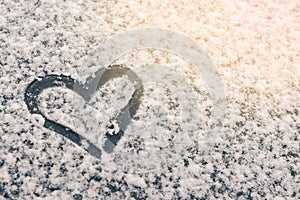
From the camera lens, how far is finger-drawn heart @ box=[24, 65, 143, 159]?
1.18 metres

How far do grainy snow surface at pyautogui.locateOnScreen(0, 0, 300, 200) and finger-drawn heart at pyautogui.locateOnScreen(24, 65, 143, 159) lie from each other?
0.01 m

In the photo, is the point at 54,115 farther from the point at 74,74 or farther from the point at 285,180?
the point at 285,180

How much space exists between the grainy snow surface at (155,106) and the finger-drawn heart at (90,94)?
0.01 meters

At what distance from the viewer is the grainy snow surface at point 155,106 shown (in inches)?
44.5

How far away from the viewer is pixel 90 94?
4.09 feet

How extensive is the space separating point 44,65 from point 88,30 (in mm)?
184

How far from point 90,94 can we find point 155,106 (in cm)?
18

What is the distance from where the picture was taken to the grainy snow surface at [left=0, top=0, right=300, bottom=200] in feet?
3.71

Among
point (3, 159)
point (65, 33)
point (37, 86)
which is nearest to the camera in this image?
point (3, 159)

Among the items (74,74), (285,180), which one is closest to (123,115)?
(74,74)

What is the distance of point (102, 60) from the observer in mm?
1317

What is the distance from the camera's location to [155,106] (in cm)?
124

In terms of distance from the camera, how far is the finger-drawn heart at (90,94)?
118 centimetres

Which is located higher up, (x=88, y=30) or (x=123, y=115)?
(x=88, y=30)
